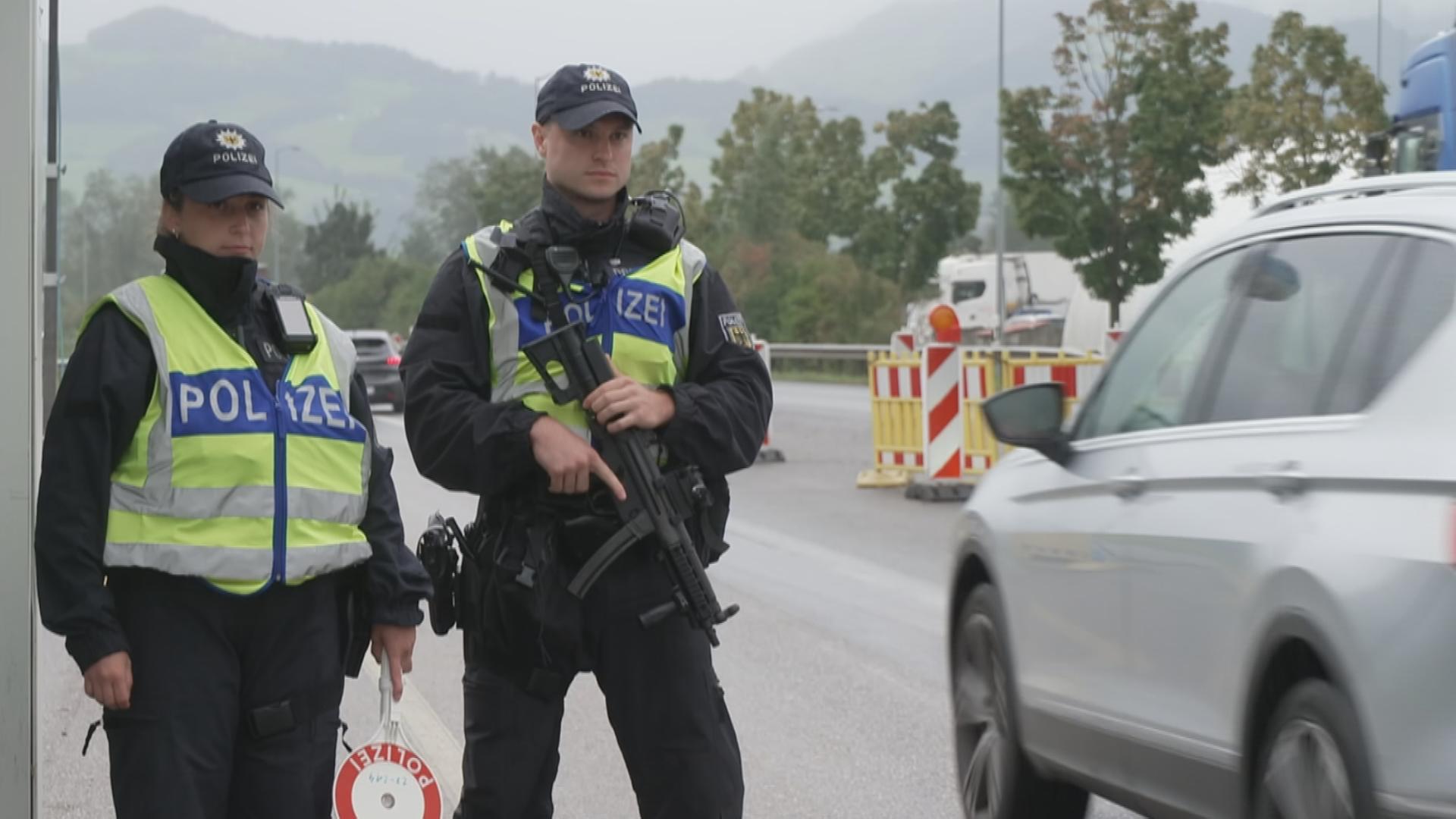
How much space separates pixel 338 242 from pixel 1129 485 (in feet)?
518

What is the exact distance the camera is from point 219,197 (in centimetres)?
403

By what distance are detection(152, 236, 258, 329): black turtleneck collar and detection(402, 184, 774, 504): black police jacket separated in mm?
351

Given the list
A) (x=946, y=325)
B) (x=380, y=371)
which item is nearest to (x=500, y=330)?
(x=946, y=325)

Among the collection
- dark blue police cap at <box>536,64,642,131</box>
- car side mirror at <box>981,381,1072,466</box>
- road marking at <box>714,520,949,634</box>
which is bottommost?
road marking at <box>714,520,949,634</box>

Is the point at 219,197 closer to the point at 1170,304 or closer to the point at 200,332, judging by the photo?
the point at 200,332

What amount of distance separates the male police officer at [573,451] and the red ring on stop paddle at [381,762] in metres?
0.14

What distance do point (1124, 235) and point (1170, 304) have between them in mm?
46962

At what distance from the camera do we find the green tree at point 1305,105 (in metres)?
44.4

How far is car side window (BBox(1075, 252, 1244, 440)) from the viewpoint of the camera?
5.04m

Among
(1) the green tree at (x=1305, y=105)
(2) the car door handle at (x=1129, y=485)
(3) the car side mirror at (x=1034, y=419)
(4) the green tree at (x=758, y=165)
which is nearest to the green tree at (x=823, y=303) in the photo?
(4) the green tree at (x=758, y=165)

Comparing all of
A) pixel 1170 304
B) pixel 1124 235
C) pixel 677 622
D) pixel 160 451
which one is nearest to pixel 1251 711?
pixel 677 622

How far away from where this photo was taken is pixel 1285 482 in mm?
4184

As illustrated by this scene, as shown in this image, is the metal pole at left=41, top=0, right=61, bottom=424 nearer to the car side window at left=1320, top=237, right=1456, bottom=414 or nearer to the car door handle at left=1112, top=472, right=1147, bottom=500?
the car door handle at left=1112, top=472, right=1147, bottom=500

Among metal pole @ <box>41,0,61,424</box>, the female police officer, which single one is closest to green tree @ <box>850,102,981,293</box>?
metal pole @ <box>41,0,61,424</box>
